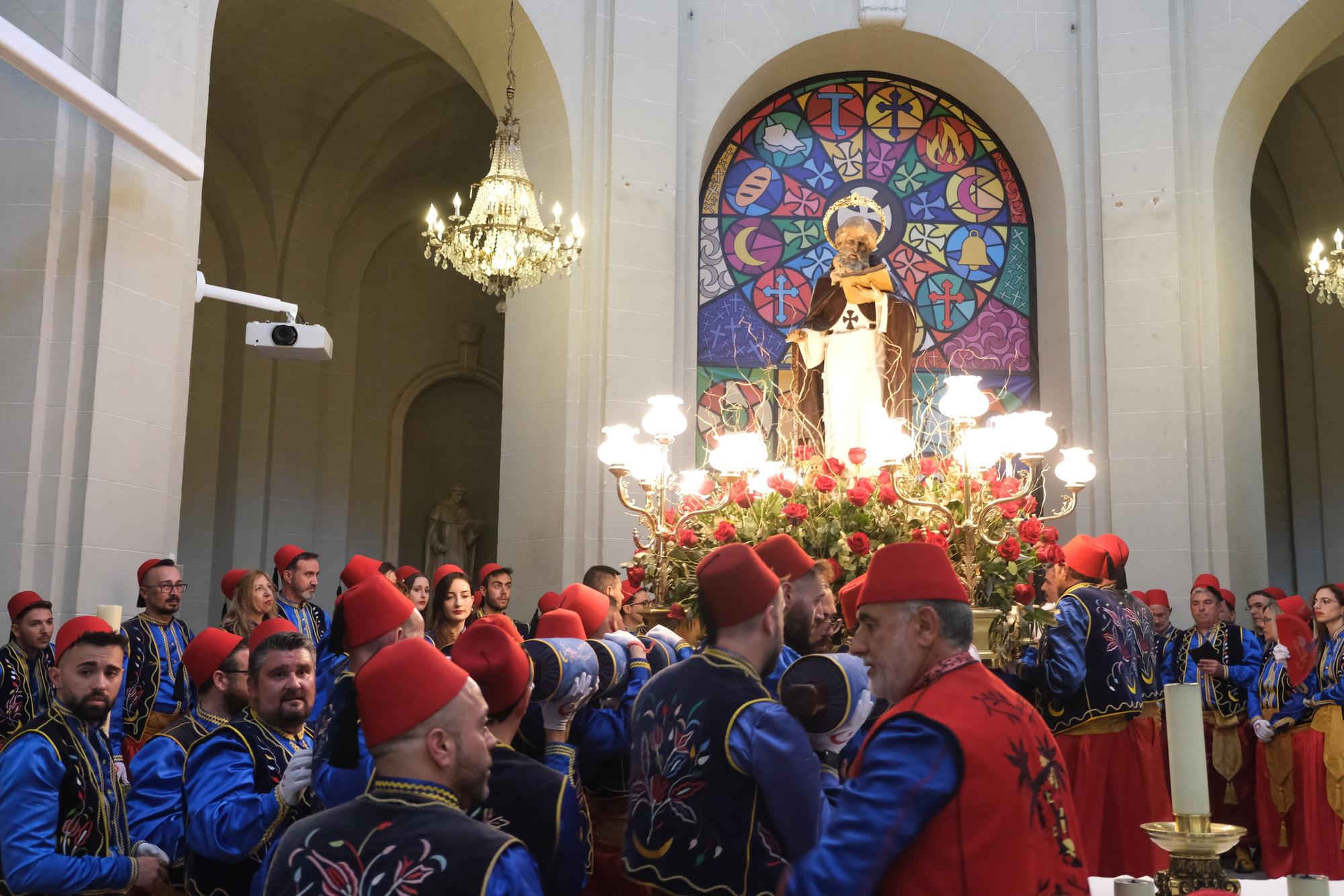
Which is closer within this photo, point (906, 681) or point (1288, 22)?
point (906, 681)

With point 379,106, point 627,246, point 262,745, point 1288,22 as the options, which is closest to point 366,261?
point 379,106

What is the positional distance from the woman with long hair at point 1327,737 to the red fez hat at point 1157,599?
208 centimetres

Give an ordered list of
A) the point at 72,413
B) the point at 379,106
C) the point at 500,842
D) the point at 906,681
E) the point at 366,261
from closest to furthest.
A: 1. the point at 500,842
2. the point at 906,681
3. the point at 72,413
4. the point at 379,106
5. the point at 366,261

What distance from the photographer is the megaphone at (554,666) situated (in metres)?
3.48

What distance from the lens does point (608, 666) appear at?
4004 millimetres

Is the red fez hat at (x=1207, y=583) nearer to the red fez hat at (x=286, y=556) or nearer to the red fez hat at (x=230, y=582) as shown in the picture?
the red fez hat at (x=286, y=556)

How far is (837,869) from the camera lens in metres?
2.29

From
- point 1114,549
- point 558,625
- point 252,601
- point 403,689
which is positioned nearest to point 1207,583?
point 1114,549

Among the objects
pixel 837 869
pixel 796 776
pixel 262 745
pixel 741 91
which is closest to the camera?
pixel 837 869

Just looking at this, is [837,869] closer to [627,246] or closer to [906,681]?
[906,681]

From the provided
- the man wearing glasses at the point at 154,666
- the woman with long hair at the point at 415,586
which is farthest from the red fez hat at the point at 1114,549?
the man wearing glasses at the point at 154,666

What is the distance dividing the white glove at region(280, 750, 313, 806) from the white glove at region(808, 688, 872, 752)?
1306 millimetres

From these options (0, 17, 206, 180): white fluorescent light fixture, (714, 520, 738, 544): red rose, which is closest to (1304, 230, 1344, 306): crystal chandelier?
(714, 520, 738, 544): red rose

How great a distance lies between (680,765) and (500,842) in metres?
0.91
